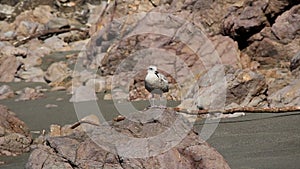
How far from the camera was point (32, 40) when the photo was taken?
Answer: 19438 millimetres

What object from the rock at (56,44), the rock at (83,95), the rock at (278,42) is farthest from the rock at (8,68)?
the rock at (278,42)

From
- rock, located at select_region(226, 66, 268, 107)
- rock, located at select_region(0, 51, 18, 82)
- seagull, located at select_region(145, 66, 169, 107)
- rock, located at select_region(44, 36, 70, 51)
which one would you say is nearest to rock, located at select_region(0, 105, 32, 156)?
seagull, located at select_region(145, 66, 169, 107)

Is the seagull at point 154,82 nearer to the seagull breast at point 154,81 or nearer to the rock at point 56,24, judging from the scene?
the seagull breast at point 154,81

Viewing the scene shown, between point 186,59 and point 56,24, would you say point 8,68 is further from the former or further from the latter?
point 56,24

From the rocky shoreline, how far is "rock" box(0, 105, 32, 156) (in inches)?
0.7

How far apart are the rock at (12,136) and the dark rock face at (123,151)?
263 cm

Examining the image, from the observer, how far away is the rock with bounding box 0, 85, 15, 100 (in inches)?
492

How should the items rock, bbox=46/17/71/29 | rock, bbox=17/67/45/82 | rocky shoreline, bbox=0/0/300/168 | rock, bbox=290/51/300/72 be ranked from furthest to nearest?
rock, bbox=46/17/71/29 < rock, bbox=17/67/45/82 < rock, bbox=290/51/300/72 < rocky shoreline, bbox=0/0/300/168

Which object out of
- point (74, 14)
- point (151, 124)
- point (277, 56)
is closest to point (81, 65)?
point (277, 56)

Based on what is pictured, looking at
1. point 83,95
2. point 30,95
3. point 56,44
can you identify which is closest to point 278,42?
point 83,95

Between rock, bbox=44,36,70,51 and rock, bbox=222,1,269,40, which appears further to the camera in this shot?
rock, bbox=44,36,70,51

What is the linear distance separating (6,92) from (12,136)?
5.23 meters

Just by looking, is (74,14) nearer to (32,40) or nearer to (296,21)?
(32,40)

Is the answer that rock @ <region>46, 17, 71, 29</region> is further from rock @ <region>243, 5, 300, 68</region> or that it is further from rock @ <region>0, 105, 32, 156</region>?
rock @ <region>0, 105, 32, 156</region>
